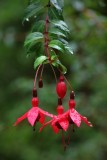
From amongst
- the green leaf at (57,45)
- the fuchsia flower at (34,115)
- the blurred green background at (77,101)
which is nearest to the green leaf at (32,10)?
the green leaf at (57,45)

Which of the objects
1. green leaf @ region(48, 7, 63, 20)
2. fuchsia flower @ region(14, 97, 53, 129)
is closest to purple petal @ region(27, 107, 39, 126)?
fuchsia flower @ region(14, 97, 53, 129)

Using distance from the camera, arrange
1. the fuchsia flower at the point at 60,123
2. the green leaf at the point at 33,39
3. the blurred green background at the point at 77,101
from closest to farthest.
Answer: the fuchsia flower at the point at 60,123
the green leaf at the point at 33,39
the blurred green background at the point at 77,101

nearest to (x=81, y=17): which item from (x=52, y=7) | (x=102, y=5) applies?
(x=102, y=5)

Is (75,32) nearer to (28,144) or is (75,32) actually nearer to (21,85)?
(21,85)

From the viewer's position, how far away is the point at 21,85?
3438mm

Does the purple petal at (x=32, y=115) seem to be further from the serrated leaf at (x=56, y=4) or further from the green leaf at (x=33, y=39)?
the serrated leaf at (x=56, y=4)

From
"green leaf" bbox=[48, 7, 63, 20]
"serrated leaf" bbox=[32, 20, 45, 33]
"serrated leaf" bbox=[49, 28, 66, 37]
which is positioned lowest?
"serrated leaf" bbox=[49, 28, 66, 37]

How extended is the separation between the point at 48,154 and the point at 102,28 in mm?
1440

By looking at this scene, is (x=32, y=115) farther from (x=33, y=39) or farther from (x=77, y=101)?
(x=77, y=101)

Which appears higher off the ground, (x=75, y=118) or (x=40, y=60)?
(x=40, y=60)

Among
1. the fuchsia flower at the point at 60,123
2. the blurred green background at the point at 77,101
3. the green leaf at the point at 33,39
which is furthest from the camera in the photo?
the blurred green background at the point at 77,101

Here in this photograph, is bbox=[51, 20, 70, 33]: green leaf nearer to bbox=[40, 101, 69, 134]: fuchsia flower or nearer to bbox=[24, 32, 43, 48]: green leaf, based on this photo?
bbox=[24, 32, 43, 48]: green leaf

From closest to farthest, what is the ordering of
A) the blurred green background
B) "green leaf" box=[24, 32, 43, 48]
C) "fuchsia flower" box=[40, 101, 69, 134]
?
"fuchsia flower" box=[40, 101, 69, 134]
"green leaf" box=[24, 32, 43, 48]
the blurred green background

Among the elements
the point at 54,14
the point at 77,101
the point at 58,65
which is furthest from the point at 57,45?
the point at 77,101
